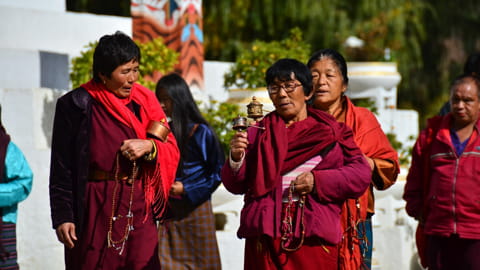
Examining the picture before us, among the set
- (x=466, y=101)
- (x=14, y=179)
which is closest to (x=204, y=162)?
(x=14, y=179)

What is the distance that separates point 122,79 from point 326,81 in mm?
1128

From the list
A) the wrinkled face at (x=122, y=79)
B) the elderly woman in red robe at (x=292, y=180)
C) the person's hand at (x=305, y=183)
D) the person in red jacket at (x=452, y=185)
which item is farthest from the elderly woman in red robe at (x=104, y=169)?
the person in red jacket at (x=452, y=185)

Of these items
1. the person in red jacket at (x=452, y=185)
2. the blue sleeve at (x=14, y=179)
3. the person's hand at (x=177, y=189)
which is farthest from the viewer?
the person's hand at (x=177, y=189)

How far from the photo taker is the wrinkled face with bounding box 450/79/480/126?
5.71 meters

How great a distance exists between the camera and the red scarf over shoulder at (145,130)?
4.70m

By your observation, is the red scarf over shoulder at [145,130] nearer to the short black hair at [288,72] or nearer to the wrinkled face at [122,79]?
the wrinkled face at [122,79]

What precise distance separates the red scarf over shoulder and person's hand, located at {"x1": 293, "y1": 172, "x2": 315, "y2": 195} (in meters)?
0.90

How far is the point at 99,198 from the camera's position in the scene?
469 centimetres

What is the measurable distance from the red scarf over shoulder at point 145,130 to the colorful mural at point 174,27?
18.3 feet

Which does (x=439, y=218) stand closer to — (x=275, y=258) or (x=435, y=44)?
(x=275, y=258)

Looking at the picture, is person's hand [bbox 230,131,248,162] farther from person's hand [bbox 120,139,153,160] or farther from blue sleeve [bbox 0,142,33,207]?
blue sleeve [bbox 0,142,33,207]

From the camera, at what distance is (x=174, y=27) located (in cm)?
1053

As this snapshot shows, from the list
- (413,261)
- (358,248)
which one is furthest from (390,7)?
(358,248)

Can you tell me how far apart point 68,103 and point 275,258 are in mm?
1373
